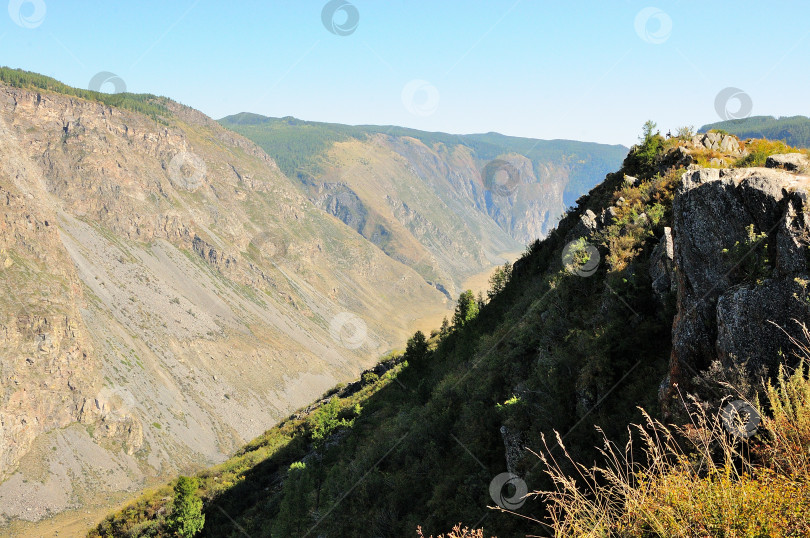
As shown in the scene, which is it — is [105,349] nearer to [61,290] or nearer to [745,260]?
[61,290]

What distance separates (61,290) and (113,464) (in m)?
46.4

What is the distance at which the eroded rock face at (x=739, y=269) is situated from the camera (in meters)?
7.20

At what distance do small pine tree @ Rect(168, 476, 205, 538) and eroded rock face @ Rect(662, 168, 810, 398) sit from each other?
1751 inches

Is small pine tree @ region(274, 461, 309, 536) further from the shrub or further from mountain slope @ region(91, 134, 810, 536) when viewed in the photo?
the shrub

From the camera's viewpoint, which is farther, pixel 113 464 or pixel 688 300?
pixel 113 464

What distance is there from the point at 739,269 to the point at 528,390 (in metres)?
6.70

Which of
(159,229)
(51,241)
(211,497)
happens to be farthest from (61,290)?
(211,497)

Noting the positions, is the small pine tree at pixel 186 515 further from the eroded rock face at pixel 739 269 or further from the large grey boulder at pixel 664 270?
the eroded rock face at pixel 739 269

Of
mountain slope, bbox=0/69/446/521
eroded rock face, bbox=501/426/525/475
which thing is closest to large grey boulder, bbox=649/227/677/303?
eroded rock face, bbox=501/426/525/475

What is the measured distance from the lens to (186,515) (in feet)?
134

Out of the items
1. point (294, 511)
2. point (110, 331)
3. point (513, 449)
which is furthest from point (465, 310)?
point (110, 331)

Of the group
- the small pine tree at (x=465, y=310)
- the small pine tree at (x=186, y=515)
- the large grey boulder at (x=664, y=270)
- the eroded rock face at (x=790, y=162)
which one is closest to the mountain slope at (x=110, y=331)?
the small pine tree at (x=186, y=515)

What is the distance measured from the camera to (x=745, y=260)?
8.12 meters

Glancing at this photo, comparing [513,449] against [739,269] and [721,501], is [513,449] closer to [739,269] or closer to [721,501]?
[739,269]
